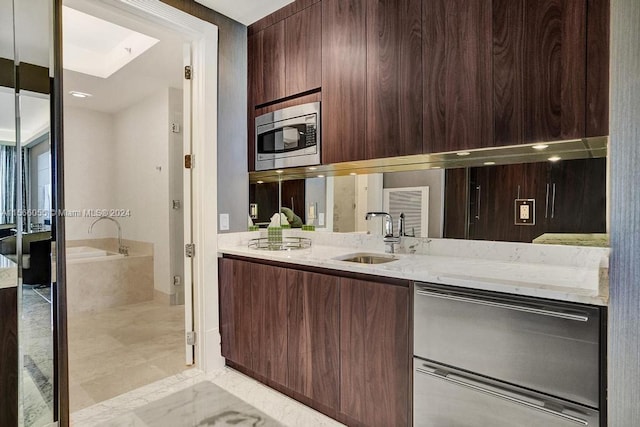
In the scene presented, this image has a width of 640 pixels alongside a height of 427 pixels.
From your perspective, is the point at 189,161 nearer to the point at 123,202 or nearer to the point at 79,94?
the point at 79,94

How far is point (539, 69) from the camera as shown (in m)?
1.52

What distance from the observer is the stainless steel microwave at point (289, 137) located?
2381mm

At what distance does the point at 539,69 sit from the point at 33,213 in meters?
2.32

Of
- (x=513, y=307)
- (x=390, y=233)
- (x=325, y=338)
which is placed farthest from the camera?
(x=390, y=233)

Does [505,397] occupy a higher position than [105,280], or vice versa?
[505,397]

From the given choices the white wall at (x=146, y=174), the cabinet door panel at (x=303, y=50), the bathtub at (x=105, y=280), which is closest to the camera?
the cabinet door panel at (x=303, y=50)

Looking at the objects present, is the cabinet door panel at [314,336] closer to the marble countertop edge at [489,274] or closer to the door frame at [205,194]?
the marble countertop edge at [489,274]

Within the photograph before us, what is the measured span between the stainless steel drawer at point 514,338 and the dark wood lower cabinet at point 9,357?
5.52 ft

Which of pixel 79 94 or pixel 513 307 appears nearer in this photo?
pixel 513 307

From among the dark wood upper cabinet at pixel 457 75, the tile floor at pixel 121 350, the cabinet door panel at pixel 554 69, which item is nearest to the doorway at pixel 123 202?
the tile floor at pixel 121 350

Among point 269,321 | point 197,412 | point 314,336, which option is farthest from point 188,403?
point 314,336

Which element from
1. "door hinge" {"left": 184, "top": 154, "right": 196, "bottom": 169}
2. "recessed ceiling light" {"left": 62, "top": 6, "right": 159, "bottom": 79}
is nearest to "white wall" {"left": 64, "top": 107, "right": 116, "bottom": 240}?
"recessed ceiling light" {"left": 62, "top": 6, "right": 159, "bottom": 79}

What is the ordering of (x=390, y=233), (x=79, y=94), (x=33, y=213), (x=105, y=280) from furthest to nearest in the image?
(x=79, y=94) < (x=105, y=280) < (x=390, y=233) < (x=33, y=213)

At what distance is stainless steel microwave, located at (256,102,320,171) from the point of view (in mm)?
2381
